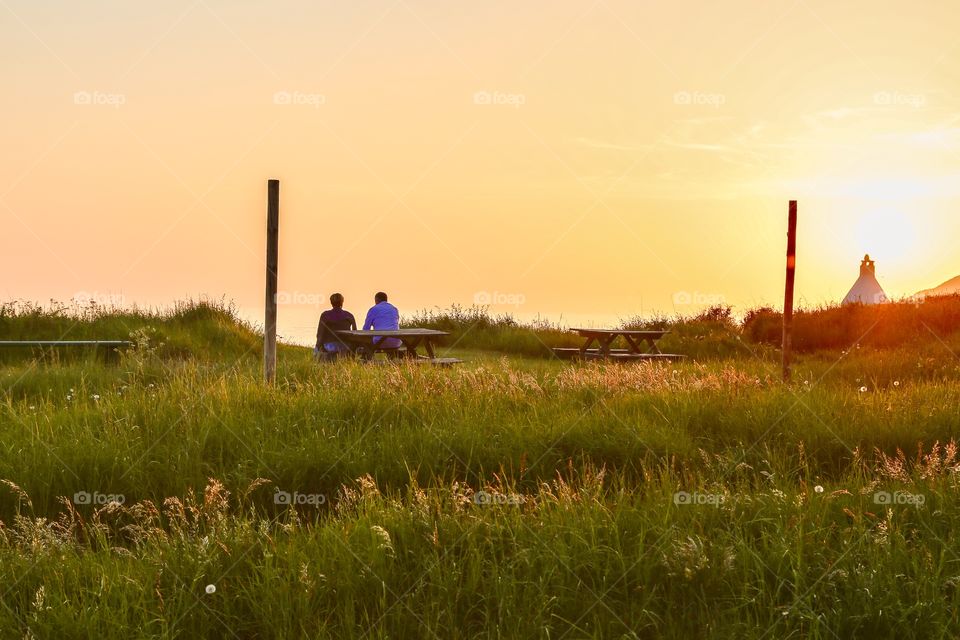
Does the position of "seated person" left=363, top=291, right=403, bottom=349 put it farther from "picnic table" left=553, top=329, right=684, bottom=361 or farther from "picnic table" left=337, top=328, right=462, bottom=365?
"picnic table" left=553, top=329, right=684, bottom=361

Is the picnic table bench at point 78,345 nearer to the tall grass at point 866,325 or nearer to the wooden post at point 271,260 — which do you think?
the wooden post at point 271,260

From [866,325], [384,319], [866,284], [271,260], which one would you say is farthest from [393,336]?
[866,284]

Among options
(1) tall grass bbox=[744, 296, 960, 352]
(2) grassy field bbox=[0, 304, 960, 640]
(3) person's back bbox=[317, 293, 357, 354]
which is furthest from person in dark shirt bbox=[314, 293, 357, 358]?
(1) tall grass bbox=[744, 296, 960, 352]

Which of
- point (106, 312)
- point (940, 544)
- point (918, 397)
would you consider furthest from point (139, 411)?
point (106, 312)

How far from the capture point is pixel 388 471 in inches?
248

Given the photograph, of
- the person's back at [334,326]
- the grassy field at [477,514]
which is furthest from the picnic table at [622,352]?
the grassy field at [477,514]

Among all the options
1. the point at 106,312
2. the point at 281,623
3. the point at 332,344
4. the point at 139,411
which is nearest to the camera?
the point at 281,623

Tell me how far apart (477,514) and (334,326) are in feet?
34.0

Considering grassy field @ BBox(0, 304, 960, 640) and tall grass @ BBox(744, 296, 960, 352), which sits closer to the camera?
grassy field @ BBox(0, 304, 960, 640)

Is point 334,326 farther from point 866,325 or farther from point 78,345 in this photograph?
point 866,325

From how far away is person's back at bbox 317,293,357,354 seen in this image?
1430 centimetres

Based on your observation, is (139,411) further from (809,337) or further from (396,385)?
(809,337)

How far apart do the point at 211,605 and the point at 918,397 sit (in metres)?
7.35

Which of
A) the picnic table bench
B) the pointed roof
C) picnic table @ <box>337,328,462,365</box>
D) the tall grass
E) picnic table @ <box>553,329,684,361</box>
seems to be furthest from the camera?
the pointed roof
